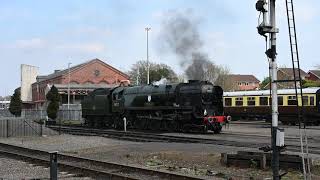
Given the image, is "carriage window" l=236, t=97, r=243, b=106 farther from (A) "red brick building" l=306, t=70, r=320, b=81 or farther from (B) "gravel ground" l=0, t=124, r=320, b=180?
(A) "red brick building" l=306, t=70, r=320, b=81

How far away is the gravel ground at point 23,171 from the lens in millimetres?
13303

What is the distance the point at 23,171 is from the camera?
14.6m

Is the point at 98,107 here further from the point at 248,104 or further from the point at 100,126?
the point at 248,104

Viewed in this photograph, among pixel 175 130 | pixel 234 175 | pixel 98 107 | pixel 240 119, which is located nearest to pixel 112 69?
pixel 240 119

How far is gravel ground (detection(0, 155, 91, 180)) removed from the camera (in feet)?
43.6

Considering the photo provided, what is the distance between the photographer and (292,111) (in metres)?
38.5

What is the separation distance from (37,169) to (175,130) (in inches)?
638

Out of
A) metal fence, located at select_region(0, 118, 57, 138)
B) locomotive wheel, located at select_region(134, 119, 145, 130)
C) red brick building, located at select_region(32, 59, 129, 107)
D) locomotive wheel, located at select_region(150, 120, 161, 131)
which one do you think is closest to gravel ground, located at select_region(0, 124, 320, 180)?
metal fence, located at select_region(0, 118, 57, 138)

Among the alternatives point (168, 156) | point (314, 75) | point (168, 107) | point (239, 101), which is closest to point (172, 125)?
Result: point (168, 107)

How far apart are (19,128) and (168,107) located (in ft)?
30.7

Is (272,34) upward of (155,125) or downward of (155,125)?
upward

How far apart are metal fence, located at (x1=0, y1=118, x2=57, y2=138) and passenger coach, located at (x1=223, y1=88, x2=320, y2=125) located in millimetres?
17397

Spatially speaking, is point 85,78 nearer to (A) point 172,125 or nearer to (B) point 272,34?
(A) point 172,125

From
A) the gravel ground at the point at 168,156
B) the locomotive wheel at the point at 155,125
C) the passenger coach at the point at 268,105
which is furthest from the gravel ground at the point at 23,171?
the passenger coach at the point at 268,105
